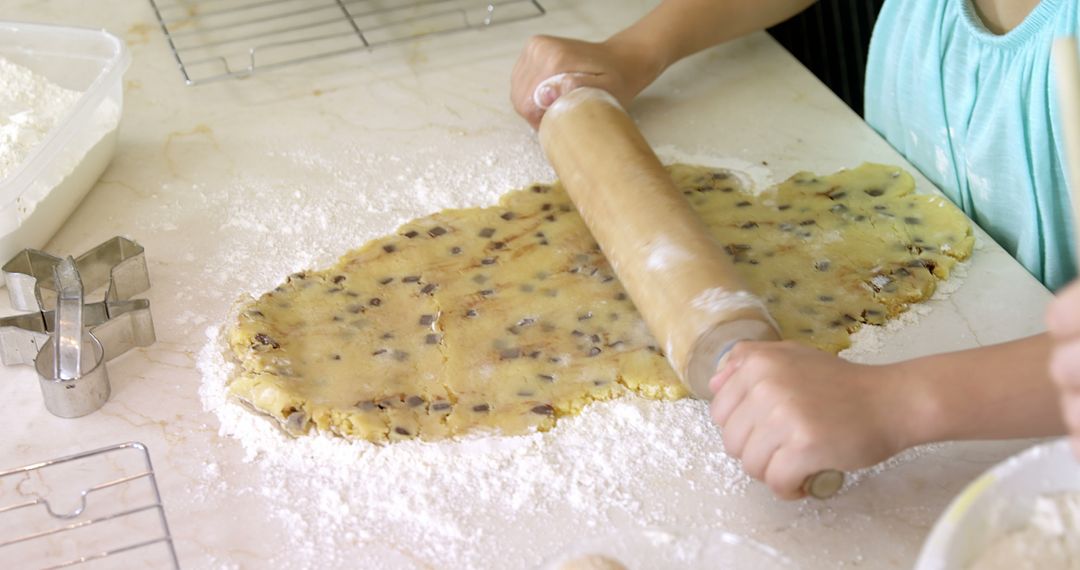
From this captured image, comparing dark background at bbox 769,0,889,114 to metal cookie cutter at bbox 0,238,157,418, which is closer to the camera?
metal cookie cutter at bbox 0,238,157,418

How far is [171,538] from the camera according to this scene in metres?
0.84

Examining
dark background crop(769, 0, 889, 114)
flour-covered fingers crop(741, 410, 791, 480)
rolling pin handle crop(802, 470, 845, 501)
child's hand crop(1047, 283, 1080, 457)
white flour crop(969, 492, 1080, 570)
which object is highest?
child's hand crop(1047, 283, 1080, 457)

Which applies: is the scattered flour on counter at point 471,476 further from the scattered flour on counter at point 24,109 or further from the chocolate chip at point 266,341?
the scattered flour on counter at point 24,109

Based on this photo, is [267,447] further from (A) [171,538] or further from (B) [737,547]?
(B) [737,547]

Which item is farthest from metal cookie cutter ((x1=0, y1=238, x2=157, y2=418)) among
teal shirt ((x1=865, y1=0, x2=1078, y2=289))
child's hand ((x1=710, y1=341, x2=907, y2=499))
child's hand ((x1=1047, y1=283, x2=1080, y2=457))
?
teal shirt ((x1=865, y1=0, x2=1078, y2=289))

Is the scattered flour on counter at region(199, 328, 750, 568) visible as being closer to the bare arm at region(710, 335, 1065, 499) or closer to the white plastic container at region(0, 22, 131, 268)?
the bare arm at region(710, 335, 1065, 499)

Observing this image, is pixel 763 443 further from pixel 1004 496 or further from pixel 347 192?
pixel 347 192

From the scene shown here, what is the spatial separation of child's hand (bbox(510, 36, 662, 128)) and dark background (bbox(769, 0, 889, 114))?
67 centimetres

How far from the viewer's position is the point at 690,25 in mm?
1413

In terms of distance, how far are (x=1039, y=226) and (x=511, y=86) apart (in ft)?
2.01

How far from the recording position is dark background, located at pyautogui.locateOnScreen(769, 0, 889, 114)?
1.91 meters

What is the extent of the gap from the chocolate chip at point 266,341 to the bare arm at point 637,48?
440 millimetres

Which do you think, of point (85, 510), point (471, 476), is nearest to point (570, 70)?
point (471, 476)

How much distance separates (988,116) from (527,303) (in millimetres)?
545
